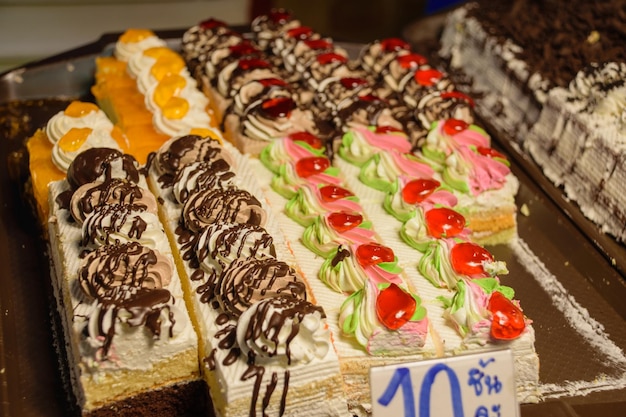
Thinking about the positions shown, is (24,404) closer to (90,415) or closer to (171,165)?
(90,415)

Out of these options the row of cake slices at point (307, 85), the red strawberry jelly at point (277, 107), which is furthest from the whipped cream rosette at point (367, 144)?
the red strawberry jelly at point (277, 107)

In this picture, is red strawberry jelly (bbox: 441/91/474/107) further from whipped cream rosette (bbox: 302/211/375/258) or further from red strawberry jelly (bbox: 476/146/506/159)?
whipped cream rosette (bbox: 302/211/375/258)

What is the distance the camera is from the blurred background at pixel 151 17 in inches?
266

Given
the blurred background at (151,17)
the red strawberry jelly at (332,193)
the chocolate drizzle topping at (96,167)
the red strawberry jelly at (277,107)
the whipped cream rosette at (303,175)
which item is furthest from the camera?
the blurred background at (151,17)

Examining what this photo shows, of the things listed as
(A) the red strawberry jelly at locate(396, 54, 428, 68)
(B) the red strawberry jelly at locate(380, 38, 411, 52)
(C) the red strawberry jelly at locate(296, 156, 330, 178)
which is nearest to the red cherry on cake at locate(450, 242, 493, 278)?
(C) the red strawberry jelly at locate(296, 156, 330, 178)

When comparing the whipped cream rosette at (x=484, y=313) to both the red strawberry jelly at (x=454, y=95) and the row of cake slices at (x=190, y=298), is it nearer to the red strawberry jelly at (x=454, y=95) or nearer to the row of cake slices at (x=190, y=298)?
the row of cake slices at (x=190, y=298)

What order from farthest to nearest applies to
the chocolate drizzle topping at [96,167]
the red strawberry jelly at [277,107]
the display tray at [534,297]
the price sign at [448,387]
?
the red strawberry jelly at [277,107] → the chocolate drizzle topping at [96,167] → the display tray at [534,297] → the price sign at [448,387]

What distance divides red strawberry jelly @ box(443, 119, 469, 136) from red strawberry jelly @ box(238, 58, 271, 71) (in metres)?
1.32

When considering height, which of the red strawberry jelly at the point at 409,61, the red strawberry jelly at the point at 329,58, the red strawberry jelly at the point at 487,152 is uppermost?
the red strawberry jelly at the point at 409,61

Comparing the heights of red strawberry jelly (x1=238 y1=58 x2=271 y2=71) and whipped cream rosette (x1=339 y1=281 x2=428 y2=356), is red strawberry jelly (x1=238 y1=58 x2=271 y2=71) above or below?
above

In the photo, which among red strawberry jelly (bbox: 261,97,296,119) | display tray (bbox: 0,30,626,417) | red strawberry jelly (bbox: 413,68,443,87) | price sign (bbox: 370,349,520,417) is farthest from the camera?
red strawberry jelly (bbox: 413,68,443,87)

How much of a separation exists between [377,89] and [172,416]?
8.51 ft

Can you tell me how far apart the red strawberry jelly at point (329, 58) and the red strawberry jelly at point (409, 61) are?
0.39 meters

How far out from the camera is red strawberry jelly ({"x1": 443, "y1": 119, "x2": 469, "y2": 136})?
443 cm
